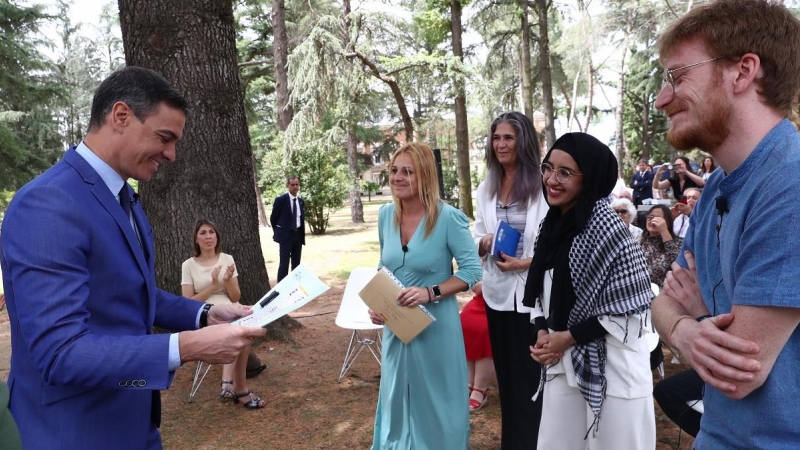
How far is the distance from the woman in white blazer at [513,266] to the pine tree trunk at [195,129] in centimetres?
297

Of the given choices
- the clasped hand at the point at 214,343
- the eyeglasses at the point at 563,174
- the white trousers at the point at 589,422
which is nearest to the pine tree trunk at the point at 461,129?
the eyeglasses at the point at 563,174

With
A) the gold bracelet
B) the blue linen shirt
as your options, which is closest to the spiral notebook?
the gold bracelet

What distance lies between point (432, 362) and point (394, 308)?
0.47m

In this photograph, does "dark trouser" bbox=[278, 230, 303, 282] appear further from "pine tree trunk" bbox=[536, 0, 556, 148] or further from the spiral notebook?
"pine tree trunk" bbox=[536, 0, 556, 148]

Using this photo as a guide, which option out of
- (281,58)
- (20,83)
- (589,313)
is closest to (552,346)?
(589,313)

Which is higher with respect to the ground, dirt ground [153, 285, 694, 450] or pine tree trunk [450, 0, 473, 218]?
pine tree trunk [450, 0, 473, 218]

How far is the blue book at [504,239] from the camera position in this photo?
3.61 m

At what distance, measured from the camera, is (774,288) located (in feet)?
3.74

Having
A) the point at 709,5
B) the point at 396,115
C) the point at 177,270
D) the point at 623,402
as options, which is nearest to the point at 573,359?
the point at 623,402

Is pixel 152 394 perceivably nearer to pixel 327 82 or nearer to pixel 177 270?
pixel 177 270

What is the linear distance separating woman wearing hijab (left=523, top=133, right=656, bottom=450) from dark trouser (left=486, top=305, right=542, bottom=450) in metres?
0.96

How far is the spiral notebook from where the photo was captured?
3.37 meters

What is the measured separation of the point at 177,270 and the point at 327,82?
38.2 feet

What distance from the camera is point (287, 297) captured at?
6.93ft
